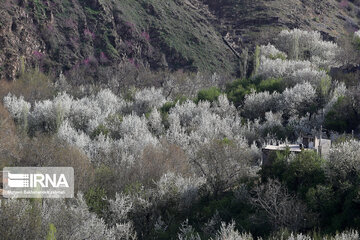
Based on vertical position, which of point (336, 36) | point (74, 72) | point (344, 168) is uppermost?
point (344, 168)

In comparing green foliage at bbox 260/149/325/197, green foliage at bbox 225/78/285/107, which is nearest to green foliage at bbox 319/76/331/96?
green foliage at bbox 225/78/285/107

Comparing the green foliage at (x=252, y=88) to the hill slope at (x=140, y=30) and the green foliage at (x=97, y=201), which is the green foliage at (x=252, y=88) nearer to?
the hill slope at (x=140, y=30)

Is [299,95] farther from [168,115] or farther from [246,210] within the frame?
[246,210]

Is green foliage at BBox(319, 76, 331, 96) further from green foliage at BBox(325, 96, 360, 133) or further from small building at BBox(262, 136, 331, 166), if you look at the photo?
small building at BBox(262, 136, 331, 166)

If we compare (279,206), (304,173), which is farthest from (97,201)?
(304,173)

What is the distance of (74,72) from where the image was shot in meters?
63.1

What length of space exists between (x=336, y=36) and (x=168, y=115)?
1539 inches

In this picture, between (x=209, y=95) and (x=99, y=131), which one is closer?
(x=99, y=131)

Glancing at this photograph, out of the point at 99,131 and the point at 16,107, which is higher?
the point at 99,131

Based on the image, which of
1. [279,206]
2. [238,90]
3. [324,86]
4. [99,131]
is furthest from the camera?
[238,90]

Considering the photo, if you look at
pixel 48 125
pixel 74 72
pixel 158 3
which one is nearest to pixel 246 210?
pixel 48 125

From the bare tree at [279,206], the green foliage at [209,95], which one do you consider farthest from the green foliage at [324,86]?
the bare tree at [279,206]

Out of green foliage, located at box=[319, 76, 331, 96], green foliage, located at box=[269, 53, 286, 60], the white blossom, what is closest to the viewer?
the white blossom

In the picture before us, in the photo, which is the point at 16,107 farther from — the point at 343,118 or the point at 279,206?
the point at 279,206
